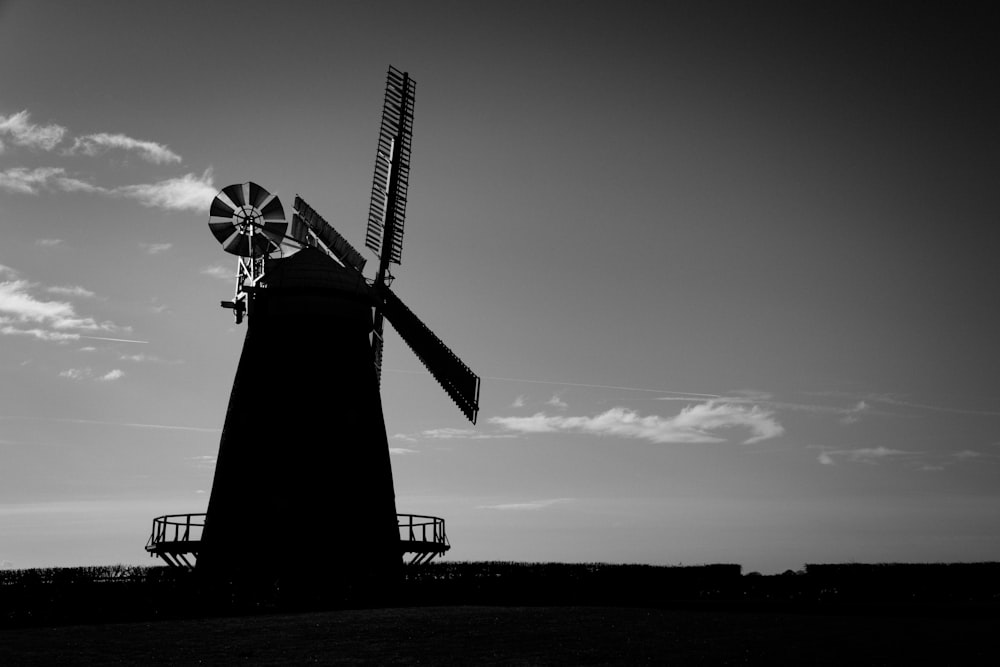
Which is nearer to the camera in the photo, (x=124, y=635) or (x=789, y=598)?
(x=124, y=635)

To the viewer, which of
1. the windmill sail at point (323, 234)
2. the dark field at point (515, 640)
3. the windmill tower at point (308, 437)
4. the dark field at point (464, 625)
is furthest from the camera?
the windmill sail at point (323, 234)

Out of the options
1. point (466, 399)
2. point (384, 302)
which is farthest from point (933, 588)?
point (384, 302)

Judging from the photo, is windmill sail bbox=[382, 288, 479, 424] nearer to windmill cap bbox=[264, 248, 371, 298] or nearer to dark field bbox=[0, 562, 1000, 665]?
windmill cap bbox=[264, 248, 371, 298]

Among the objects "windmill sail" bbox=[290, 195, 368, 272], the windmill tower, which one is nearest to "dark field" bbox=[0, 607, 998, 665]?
the windmill tower

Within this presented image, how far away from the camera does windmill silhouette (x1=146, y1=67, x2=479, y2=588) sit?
2605 cm

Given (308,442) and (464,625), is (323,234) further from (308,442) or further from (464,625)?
(464,625)

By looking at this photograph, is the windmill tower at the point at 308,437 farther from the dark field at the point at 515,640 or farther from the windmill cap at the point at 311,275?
the dark field at the point at 515,640

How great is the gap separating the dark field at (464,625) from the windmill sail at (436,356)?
5.42m

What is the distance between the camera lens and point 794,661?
14.8 meters

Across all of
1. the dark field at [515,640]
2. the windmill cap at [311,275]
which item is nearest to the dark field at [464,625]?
the dark field at [515,640]

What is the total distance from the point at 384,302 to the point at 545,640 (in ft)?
53.5

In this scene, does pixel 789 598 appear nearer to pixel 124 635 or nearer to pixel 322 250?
pixel 322 250

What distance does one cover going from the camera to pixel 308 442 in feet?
87.6

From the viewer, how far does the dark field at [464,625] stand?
50.8ft
